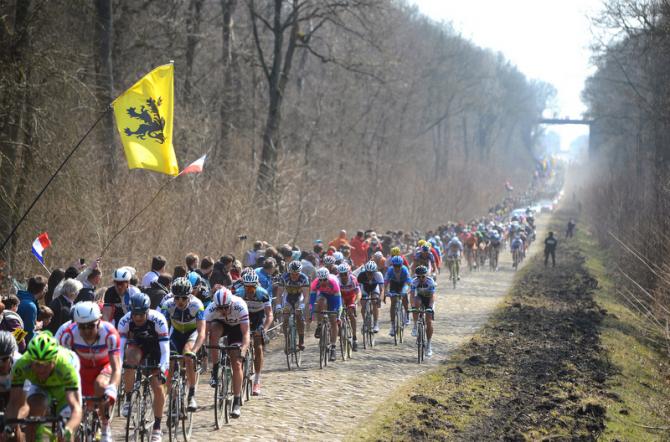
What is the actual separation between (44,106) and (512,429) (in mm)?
12666

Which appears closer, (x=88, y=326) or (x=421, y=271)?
(x=88, y=326)

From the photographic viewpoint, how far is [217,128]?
117 ft

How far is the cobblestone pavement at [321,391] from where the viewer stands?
1201 cm

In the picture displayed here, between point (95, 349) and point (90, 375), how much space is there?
34cm

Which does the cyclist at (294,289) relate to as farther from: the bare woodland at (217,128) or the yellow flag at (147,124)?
the bare woodland at (217,128)

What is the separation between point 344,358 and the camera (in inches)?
695

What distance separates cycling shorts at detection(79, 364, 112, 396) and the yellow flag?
602 centimetres

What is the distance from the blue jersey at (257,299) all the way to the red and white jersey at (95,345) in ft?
14.8

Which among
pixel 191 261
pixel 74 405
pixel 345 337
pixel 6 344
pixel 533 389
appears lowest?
pixel 533 389

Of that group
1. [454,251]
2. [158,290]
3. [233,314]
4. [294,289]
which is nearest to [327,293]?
[294,289]

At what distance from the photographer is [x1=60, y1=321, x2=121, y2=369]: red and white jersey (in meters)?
9.05

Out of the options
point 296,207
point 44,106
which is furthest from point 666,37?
point 44,106

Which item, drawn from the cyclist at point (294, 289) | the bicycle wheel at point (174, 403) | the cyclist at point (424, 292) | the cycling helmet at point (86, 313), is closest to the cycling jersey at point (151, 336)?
the bicycle wheel at point (174, 403)

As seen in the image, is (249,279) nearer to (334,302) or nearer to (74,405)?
(334,302)
